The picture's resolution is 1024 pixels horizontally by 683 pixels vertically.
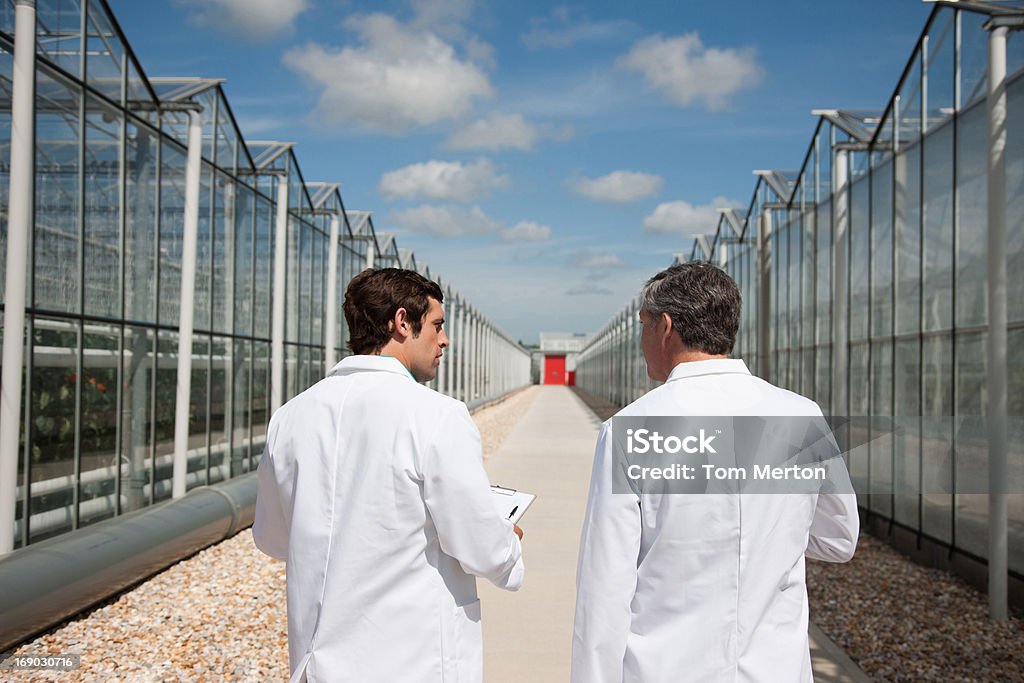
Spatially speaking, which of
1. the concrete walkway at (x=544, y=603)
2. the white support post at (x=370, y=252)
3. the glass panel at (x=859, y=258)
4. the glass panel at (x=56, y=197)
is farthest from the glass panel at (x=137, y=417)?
the white support post at (x=370, y=252)

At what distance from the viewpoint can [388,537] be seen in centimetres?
238

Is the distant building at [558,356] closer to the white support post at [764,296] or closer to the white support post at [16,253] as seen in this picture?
the white support post at [764,296]

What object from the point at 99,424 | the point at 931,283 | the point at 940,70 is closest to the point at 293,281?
the point at 99,424

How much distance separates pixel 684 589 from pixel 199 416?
10002mm

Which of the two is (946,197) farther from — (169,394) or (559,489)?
(169,394)

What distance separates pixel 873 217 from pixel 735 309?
894 cm

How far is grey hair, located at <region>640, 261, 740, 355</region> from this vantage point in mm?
2465

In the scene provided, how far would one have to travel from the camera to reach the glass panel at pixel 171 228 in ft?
32.4

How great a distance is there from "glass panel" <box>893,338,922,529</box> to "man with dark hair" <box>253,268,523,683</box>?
7.58 metres

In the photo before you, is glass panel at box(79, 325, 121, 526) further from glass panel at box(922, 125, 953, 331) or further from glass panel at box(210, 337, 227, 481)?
glass panel at box(922, 125, 953, 331)

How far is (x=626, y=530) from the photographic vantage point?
2275 mm

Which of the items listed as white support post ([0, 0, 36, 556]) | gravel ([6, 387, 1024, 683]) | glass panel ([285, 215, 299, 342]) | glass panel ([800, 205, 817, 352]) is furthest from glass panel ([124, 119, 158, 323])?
glass panel ([800, 205, 817, 352])

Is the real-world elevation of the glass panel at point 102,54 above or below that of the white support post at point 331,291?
above

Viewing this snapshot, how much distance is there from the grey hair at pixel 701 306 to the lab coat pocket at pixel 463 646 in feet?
3.11
